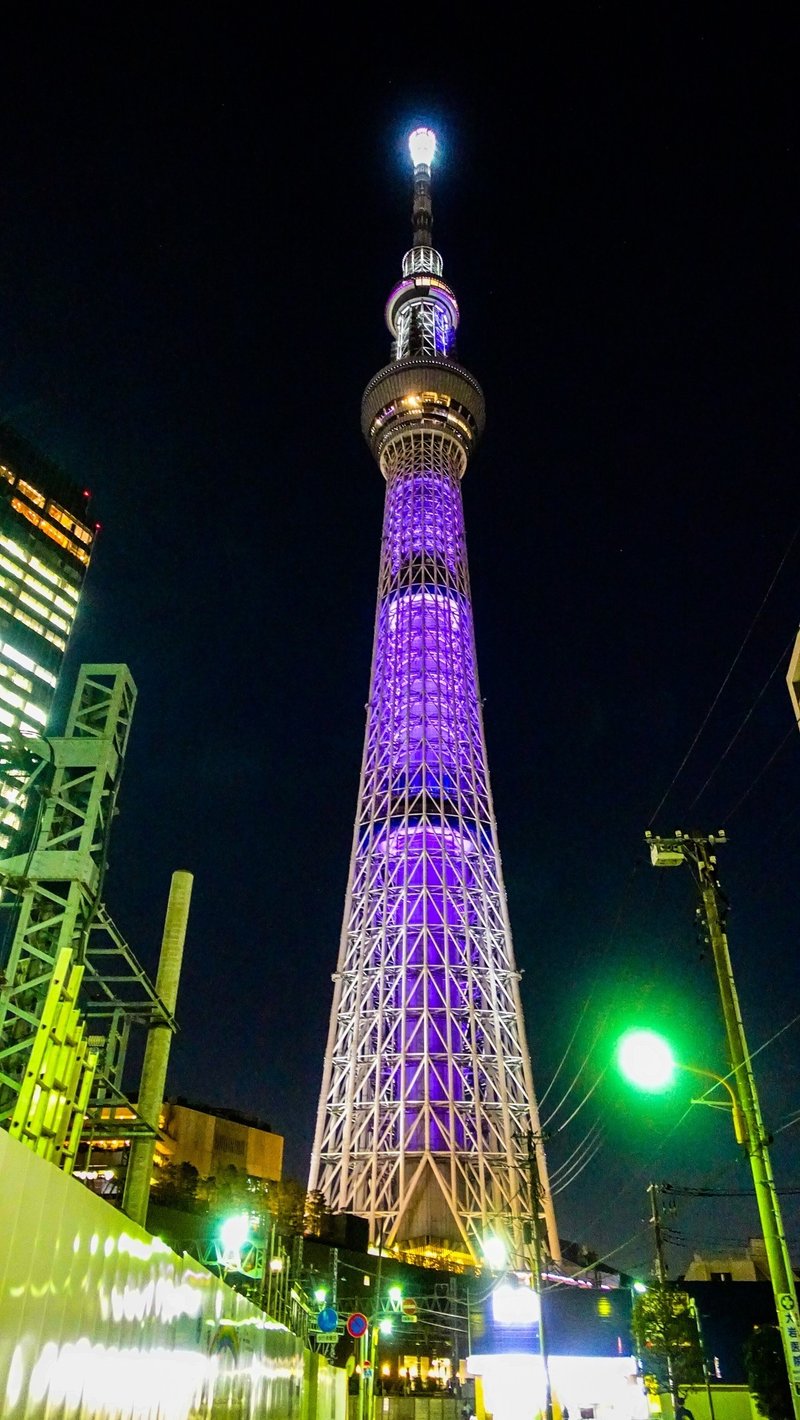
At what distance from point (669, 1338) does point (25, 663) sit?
87.2m

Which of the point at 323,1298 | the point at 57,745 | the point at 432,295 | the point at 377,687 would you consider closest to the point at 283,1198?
the point at 323,1298

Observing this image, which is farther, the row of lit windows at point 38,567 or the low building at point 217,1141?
the row of lit windows at point 38,567

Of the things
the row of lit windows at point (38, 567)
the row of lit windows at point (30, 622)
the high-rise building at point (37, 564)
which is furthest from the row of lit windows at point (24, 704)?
the row of lit windows at point (38, 567)

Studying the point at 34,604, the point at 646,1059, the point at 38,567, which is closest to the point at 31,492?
the point at 38,567

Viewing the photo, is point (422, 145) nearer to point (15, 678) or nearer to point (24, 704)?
point (15, 678)

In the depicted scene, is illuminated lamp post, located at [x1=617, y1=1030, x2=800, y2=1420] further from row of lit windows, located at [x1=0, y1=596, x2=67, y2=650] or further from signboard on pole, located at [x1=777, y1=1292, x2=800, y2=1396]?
row of lit windows, located at [x1=0, y1=596, x2=67, y2=650]

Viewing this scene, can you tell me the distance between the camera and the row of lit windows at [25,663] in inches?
3883

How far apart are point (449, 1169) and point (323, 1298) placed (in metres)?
22.2

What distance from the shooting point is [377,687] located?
219 feet

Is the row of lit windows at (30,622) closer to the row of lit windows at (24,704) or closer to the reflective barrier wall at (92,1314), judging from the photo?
the row of lit windows at (24,704)

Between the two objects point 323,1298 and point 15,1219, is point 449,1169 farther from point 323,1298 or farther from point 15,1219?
point 15,1219

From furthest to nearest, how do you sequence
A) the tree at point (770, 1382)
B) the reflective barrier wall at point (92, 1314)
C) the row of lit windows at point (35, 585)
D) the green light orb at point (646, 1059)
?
1. the row of lit windows at point (35, 585)
2. the tree at point (770, 1382)
3. the green light orb at point (646, 1059)
4. the reflective barrier wall at point (92, 1314)

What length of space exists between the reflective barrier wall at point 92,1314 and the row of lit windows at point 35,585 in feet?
355

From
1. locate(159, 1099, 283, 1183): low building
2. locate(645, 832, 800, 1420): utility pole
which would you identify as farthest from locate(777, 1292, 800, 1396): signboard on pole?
locate(159, 1099, 283, 1183): low building
